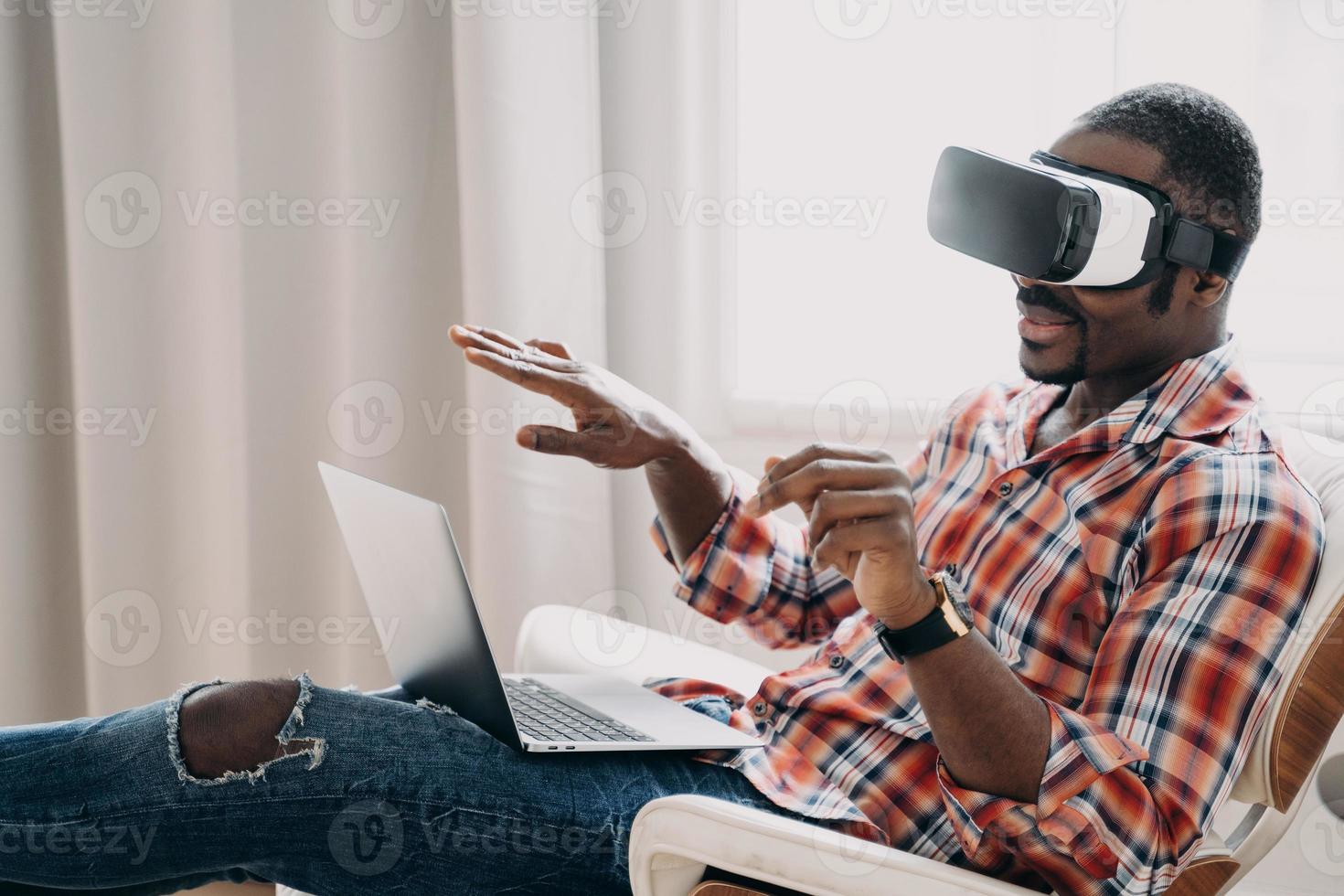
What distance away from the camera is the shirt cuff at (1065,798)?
2.78 feet

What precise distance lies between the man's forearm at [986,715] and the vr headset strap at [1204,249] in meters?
0.41

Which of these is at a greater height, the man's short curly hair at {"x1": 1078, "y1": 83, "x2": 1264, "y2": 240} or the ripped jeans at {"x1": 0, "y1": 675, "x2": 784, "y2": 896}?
the man's short curly hair at {"x1": 1078, "y1": 83, "x2": 1264, "y2": 240}

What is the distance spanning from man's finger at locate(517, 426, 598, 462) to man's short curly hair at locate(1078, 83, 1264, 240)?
56cm

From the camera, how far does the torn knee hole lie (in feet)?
3.05

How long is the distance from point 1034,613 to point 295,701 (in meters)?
0.63

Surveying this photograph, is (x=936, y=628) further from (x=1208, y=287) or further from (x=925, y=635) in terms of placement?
(x=1208, y=287)

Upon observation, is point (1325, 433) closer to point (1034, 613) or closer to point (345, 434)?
point (1034, 613)

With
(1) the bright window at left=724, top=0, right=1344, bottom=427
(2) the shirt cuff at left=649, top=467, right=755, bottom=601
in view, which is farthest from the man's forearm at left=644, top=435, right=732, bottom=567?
(1) the bright window at left=724, top=0, right=1344, bottom=427

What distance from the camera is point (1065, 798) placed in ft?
2.80

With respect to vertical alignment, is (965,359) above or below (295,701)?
above

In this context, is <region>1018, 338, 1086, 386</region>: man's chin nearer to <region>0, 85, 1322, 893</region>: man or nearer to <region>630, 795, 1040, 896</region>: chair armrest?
<region>0, 85, 1322, 893</region>: man

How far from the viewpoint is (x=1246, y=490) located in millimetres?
924

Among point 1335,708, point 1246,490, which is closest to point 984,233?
point 1246,490

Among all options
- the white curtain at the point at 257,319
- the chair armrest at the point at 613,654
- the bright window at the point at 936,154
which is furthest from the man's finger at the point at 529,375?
the bright window at the point at 936,154
